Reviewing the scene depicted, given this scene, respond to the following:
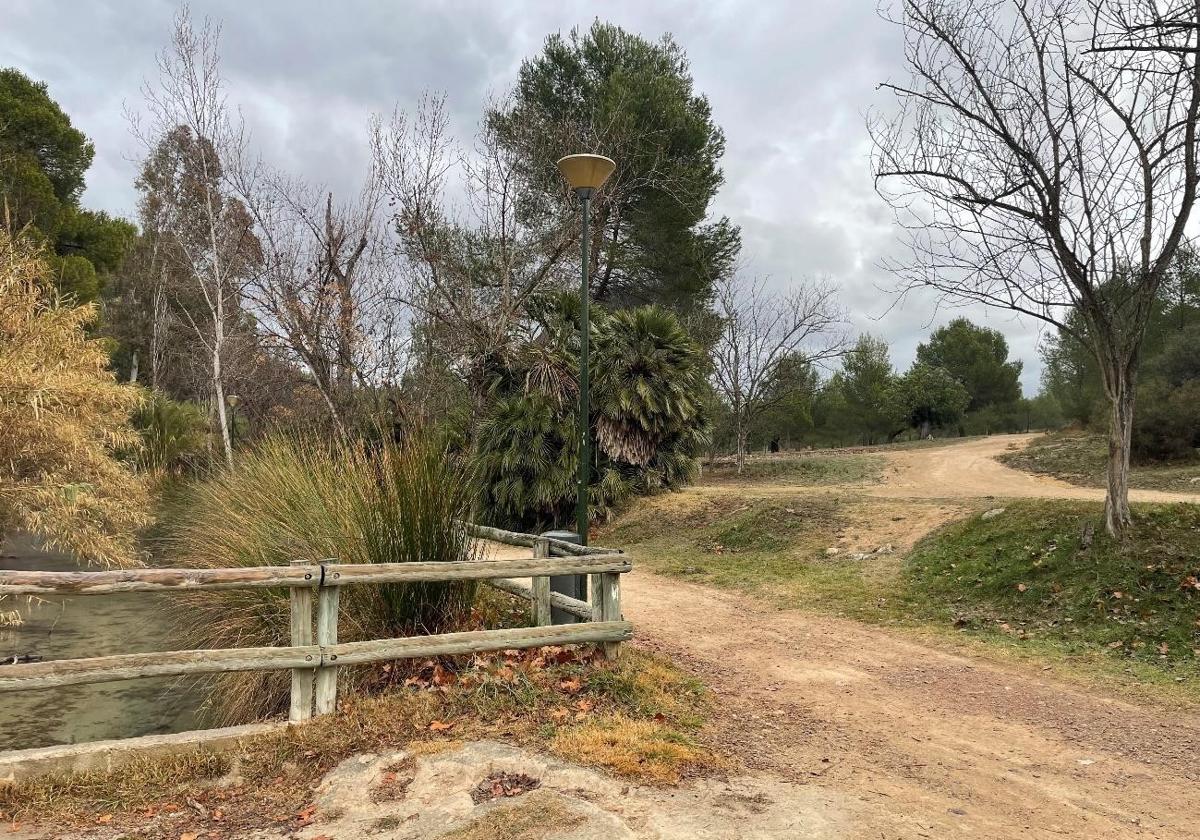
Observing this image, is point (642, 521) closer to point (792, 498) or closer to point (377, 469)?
point (792, 498)

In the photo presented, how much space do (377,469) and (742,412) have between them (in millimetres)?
19536

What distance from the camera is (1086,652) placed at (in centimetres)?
620

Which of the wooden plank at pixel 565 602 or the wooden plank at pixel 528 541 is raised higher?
the wooden plank at pixel 528 541

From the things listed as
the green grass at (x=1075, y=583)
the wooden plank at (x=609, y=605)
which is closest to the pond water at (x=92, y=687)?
the wooden plank at (x=609, y=605)

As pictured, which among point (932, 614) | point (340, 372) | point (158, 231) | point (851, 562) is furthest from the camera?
point (158, 231)

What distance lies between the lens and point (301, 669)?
4.20 m

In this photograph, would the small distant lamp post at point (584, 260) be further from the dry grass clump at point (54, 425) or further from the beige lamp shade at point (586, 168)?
the dry grass clump at point (54, 425)

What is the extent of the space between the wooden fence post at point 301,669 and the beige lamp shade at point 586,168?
4568 millimetres

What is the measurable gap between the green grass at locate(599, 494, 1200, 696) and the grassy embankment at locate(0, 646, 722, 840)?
361cm

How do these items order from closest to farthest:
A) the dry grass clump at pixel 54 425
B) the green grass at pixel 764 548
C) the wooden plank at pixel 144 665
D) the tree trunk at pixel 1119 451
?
the wooden plank at pixel 144 665 → the tree trunk at pixel 1119 451 → the dry grass clump at pixel 54 425 → the green grass at pixel 764 548

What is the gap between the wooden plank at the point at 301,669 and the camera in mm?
4188

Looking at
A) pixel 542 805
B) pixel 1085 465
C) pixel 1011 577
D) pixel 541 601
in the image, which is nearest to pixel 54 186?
pixel 541 601

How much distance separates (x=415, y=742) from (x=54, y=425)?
7289 millimetres

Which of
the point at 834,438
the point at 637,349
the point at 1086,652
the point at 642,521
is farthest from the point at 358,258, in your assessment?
the point at 834,438
